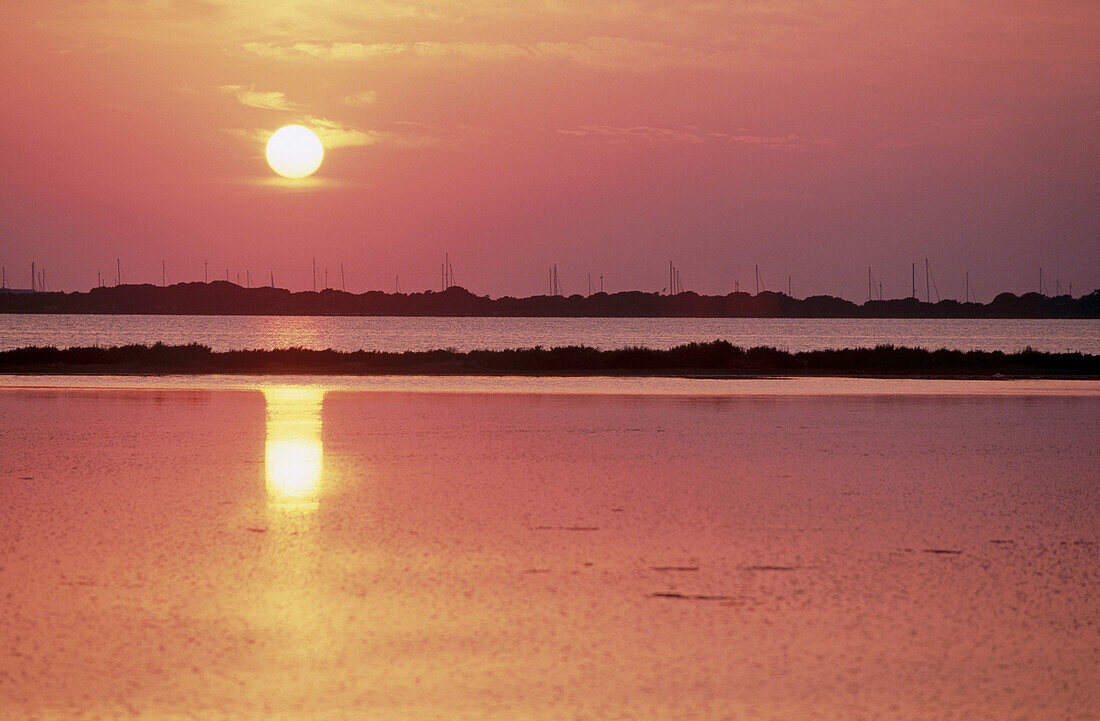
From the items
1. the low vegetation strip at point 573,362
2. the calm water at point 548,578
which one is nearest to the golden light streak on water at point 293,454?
the calm water at point 548,578

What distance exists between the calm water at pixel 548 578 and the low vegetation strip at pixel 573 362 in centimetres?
2744

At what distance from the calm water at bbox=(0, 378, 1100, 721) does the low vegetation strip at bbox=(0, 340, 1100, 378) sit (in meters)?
27.4

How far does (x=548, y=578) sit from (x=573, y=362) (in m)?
40.2

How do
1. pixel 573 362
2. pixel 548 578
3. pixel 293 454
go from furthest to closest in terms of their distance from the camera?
pixel 573 362
pixel 293 454
pixel 548 578

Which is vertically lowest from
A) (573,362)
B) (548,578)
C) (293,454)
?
(548,578)

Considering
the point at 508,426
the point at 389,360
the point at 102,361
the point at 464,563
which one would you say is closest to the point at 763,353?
the point at 389,360

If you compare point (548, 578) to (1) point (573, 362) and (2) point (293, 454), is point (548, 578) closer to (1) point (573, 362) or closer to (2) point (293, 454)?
(2) point (293, 454)

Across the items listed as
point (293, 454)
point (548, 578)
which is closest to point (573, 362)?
point (293, 454)

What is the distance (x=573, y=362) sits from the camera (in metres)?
48.9

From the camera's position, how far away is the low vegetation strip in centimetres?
4572

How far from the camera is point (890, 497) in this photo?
1278cm

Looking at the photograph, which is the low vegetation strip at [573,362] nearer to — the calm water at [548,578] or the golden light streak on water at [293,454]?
the golden light streak on water at [293,454]

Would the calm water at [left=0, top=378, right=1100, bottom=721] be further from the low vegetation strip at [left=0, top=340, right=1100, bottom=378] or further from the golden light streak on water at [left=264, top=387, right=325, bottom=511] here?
the low vegetation strip at [left=0, top=340, right=1100, bottom=378]

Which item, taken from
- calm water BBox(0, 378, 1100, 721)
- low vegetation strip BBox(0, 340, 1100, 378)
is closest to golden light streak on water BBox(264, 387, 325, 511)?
calm water BBox(0, 378, 1100, 721)
